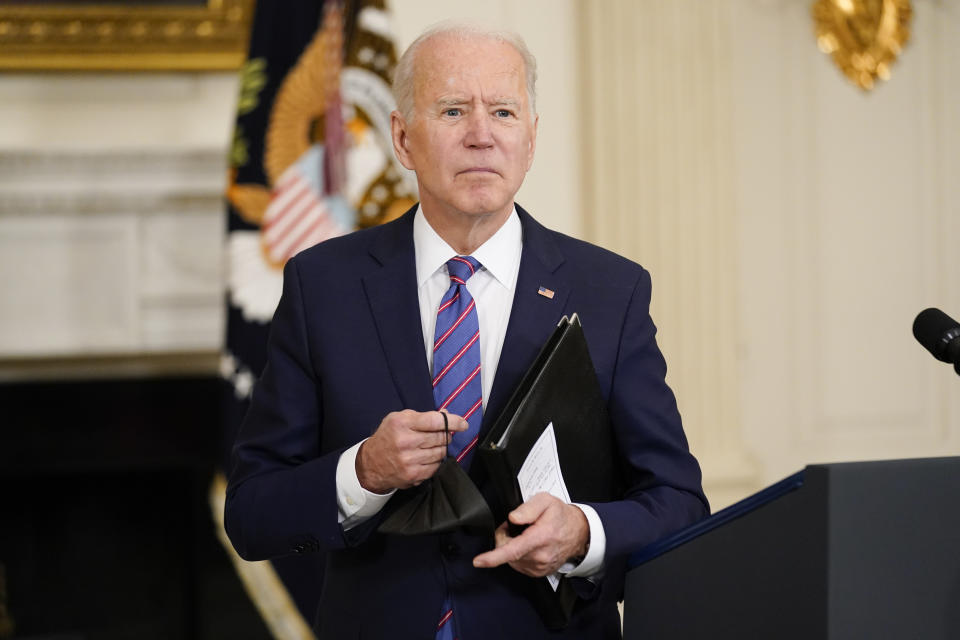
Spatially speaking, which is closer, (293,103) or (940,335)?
(940,335)

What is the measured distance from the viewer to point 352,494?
1.47 metres

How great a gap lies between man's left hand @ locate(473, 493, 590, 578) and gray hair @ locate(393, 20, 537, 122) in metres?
0.58

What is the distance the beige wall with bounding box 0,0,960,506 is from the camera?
3781 mm

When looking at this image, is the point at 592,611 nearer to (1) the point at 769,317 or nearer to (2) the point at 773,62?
(1) the point at 769,317

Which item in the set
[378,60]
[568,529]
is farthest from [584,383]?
[378,60]

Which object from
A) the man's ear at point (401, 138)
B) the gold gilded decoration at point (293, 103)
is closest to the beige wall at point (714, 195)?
the gold gilded decoration at point (293, 103)

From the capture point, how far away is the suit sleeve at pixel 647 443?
1.51m

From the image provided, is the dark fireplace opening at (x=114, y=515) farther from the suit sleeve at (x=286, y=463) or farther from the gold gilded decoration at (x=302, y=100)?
the suit sleeve at (x=286, y=463)

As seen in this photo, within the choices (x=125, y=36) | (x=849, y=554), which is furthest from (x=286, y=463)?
(x=125, y=36)

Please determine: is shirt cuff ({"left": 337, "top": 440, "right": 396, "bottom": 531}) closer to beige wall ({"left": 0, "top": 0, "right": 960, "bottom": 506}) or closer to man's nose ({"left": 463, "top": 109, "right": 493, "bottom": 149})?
man's nose ({"left": 463, "top": 109, "right": 493, "bottom": 149})

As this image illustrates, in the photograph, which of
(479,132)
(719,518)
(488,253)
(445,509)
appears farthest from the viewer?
(488,253)

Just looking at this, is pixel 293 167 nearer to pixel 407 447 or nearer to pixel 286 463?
pixel 286 463

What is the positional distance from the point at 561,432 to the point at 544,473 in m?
0.06

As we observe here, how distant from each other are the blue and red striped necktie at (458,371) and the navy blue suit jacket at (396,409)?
25mm
